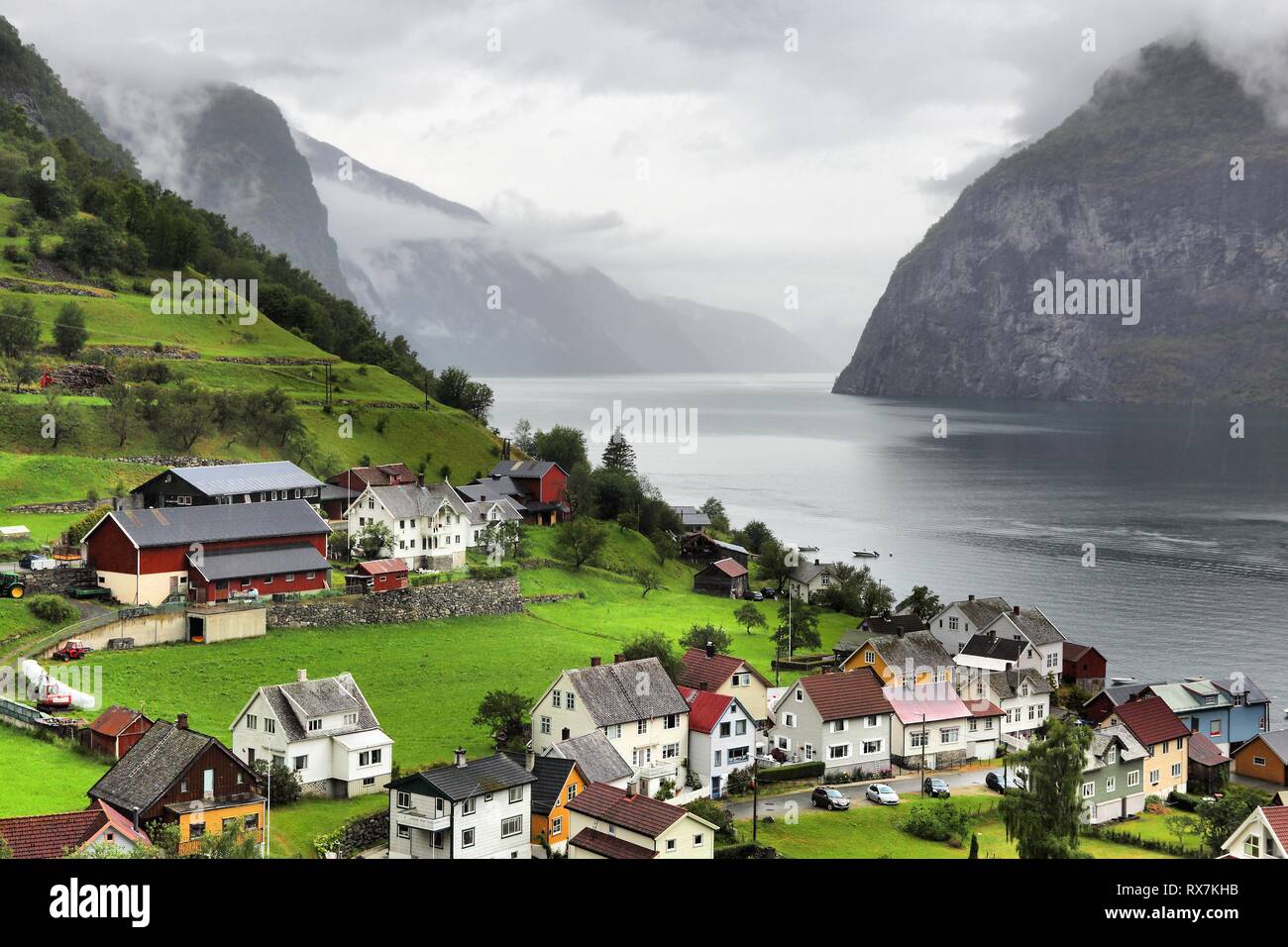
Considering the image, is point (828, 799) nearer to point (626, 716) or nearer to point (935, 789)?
point (935, 789)

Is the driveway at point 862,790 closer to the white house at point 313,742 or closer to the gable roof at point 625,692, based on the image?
the gable roof at point 625,692

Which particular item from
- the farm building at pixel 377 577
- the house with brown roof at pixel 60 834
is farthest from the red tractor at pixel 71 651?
the house with brown roof at pixel 60 834

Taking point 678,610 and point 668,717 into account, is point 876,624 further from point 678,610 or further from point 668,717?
point 668,717

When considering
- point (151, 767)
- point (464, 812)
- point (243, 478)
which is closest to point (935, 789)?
point (464, 812)

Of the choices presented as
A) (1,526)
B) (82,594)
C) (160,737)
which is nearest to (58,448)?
(1,526)

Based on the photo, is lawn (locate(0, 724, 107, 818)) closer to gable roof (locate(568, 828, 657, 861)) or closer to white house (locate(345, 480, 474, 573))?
gable roof (locate(568, 828, 657, 861))

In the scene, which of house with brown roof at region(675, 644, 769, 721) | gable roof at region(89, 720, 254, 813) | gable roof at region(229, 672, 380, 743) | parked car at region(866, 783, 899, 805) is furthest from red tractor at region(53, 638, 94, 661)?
parked car at region(866, 783, 899, 805)
